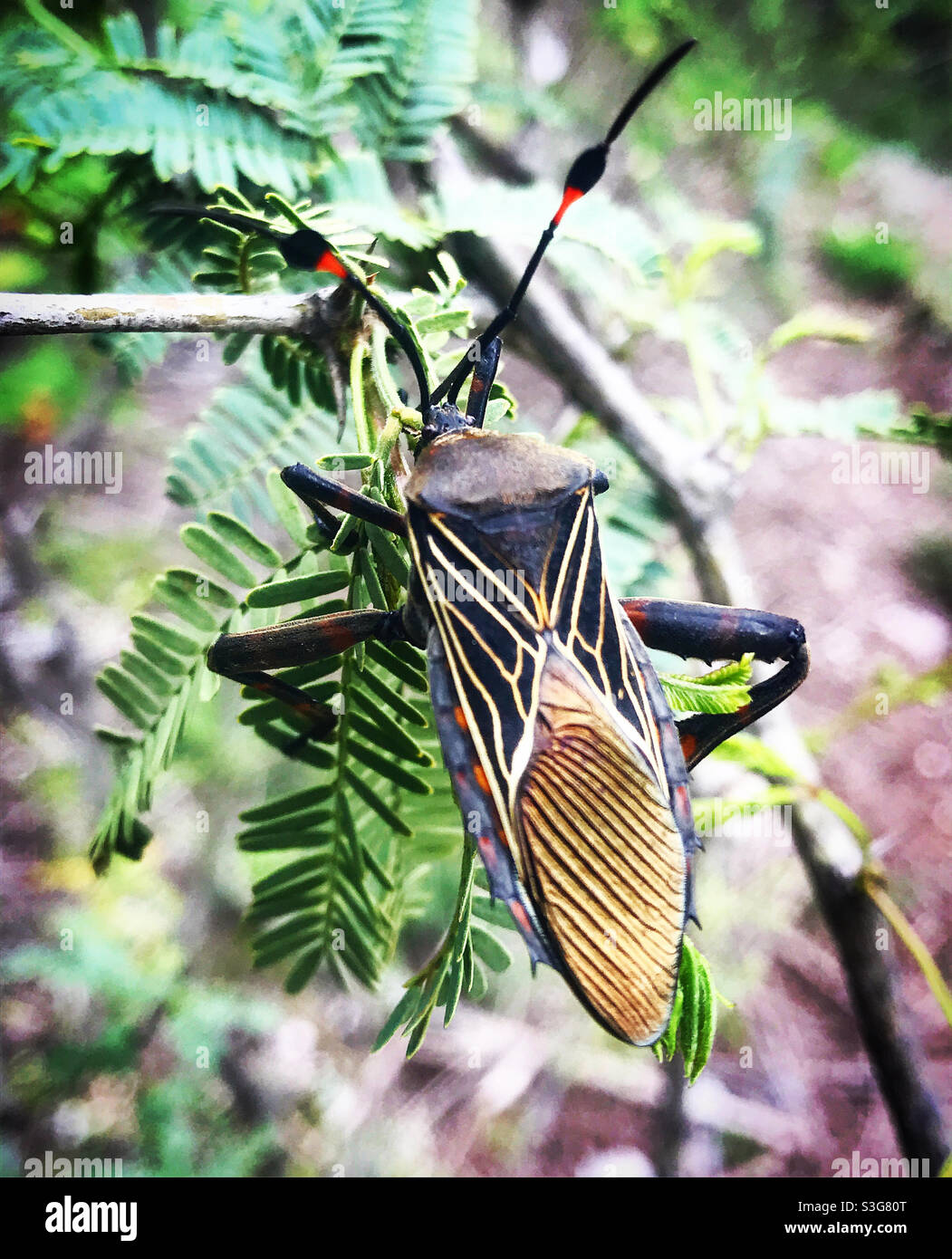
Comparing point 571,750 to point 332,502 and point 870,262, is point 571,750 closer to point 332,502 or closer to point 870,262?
point 332,502

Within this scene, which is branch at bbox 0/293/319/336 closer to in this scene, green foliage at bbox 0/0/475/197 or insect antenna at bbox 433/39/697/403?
insect antenna at bbox 433/39/697/403

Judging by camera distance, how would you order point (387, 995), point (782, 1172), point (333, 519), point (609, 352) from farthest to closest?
point (387, 995)
point (782, 1172)
point (609, 352)
point (333, 519)

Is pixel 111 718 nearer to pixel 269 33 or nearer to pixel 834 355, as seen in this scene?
pixel 269 33

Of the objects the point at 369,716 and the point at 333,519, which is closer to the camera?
the point at 369,716

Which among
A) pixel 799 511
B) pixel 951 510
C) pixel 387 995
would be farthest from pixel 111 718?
pixel 951 510

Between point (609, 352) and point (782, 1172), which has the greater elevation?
point (609, 352)

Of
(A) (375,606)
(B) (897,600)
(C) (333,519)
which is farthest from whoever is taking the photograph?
(B) (897,600)

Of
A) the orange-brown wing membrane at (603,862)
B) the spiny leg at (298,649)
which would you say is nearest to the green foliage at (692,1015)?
the orange-brown wing membrane at (603,862)

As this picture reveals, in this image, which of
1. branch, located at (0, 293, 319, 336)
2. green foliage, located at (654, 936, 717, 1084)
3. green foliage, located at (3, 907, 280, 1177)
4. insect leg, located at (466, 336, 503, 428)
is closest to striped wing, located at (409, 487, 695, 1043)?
green foliage, located at (654, 936, 717, 1084)
